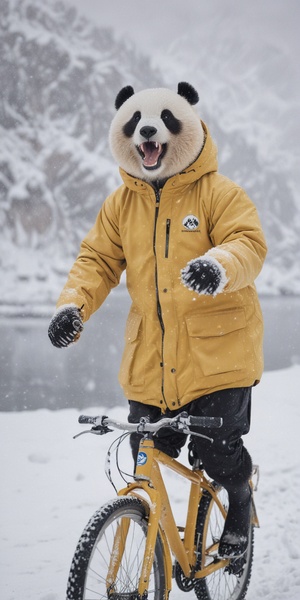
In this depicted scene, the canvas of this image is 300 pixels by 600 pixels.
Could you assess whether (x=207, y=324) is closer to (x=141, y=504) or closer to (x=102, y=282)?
(x=102, y=282)

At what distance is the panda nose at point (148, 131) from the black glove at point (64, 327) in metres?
0.74

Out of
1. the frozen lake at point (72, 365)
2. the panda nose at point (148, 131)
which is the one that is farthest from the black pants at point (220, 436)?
the frozen lake at point (72, 365)

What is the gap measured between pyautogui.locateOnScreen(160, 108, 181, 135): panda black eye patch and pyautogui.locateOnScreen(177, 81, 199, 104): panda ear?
18 cm

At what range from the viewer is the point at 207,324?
2219mm

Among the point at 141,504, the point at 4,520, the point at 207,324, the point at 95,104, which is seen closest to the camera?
the point at 141,504

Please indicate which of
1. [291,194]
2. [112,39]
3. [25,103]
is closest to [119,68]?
[112,39]

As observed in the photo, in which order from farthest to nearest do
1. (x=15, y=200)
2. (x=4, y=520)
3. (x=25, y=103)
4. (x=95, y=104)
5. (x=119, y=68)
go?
1. (x=119, y=68)
2. (x=95, y=104)
3. (x=25, y=103)
4. (x=15, y=200)
5. (x=4, y=520)

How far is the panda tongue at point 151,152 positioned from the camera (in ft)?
7.32

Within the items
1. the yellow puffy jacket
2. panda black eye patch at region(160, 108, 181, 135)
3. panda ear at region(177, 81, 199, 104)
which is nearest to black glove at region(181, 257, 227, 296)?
the yellow puffy jacket

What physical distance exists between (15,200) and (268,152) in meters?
→ 87.0

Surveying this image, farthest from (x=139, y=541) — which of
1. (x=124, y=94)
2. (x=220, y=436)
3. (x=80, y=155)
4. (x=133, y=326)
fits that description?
(x=80, y=155)

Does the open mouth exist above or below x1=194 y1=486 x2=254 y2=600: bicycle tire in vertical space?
above

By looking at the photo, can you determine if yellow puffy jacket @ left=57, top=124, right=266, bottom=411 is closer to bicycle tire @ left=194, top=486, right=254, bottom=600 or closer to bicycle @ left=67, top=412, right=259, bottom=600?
bicycle @ left=67, top=412, right=259, bottom=600

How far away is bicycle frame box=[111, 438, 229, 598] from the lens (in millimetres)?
1823
